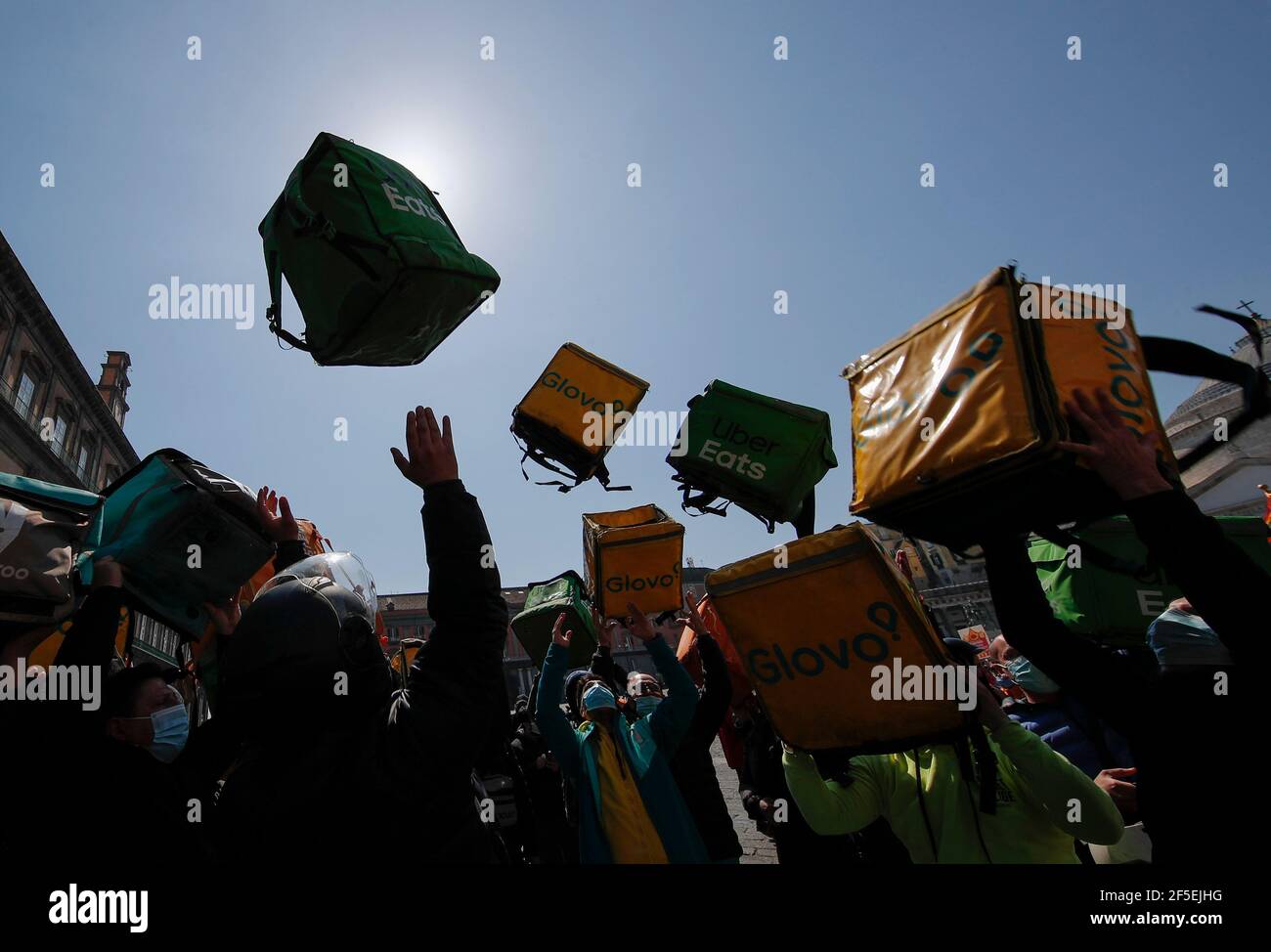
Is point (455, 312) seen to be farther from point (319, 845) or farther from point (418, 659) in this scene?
point (319, 845)

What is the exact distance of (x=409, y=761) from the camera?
145 centimetres

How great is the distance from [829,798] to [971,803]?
0.50 metres

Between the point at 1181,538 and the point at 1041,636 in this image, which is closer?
the point at 1181,538

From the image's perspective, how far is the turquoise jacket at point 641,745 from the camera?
132 inches

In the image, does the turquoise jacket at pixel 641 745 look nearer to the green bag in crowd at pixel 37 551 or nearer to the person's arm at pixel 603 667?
the person's arm at pixel 603 667

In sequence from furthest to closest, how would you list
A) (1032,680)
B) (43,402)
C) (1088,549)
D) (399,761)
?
(43,402) → (1032,680) → (1088,549) → (399,761)

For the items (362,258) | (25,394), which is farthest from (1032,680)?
(25,394)

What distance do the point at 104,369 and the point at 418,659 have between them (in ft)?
149

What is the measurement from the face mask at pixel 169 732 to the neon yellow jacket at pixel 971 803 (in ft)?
8.02

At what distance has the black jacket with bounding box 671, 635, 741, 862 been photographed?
3.82 meters

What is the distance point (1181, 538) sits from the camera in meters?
1.50

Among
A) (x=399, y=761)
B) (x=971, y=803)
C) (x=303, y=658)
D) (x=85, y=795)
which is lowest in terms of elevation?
(x=971, y=803)

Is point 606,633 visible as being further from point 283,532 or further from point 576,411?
point 283,532

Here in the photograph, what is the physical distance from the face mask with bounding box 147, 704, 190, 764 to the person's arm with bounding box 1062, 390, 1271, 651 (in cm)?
325
